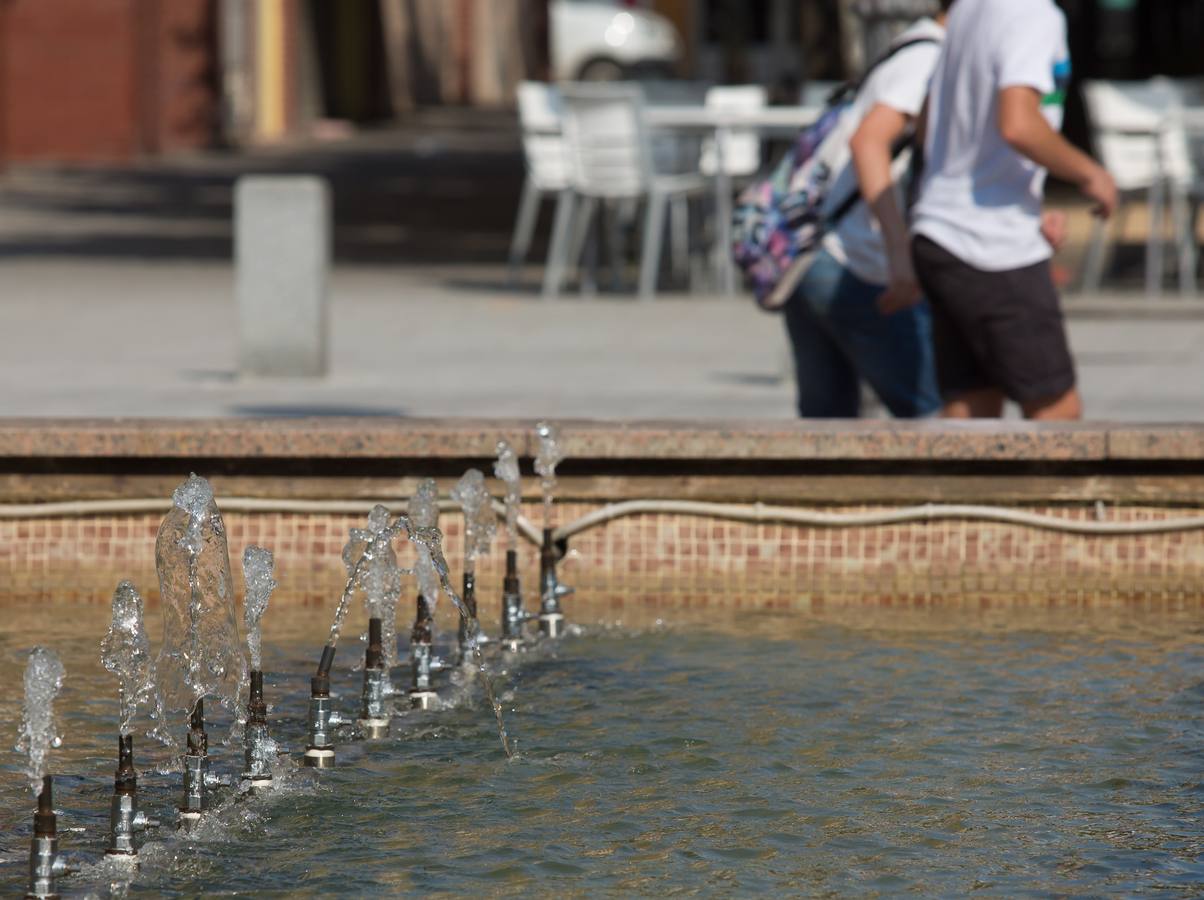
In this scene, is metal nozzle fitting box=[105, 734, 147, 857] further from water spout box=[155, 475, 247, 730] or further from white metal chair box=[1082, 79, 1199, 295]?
white metal chair box=[1082, 79, 1199, 295]

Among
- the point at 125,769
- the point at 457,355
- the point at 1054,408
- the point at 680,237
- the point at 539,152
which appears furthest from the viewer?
the point at 680,237

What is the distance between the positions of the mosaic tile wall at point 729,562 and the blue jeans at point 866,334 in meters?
0.42

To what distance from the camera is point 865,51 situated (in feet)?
29.0

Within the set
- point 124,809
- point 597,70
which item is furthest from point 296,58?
point 124,809

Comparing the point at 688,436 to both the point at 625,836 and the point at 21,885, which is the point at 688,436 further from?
the point at 21,885

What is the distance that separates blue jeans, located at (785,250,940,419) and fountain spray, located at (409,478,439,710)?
1.19m

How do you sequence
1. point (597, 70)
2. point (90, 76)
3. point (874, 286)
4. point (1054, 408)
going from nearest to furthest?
1. point (1054, 408)
2. point (874, 286)
3. point (90, 76)
4. point (597, 70)

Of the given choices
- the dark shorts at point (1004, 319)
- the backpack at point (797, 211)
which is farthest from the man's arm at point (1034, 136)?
the backpack at point (797, 211)

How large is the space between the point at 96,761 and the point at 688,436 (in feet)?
6.16

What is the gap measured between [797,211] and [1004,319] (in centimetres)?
71

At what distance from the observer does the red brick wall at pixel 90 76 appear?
91.0ft

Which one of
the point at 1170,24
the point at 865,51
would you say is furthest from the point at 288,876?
the point at 1170,24

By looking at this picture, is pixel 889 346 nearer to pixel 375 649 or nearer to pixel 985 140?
pixel 985 140

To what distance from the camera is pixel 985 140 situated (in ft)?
19.8
